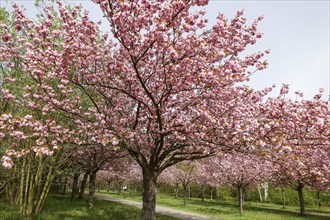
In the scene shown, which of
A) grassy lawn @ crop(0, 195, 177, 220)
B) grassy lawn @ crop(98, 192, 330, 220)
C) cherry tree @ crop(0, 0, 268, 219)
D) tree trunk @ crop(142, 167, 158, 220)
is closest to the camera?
cherry tree @ crop(0, 0, 268, 219)

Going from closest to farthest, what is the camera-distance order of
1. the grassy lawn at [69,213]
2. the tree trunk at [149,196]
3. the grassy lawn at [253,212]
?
1. the tree trunk at [149,196]
2. the grassy lawn at [69,213]
3. the grassy lawn at [253,212]

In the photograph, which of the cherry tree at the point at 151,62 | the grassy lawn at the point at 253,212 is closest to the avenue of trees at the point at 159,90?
the cherry tree at the point at 151,62

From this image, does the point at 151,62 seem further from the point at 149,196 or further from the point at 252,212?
the point at 252,212

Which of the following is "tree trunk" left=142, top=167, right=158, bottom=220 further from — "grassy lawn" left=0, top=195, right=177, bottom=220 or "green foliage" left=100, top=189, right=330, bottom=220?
"green foliage" left=100, top=189, right=330, bottom=220

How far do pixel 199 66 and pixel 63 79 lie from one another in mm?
5192

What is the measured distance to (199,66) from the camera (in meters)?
8.70

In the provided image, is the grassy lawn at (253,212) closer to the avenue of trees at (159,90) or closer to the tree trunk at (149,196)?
the tree trunk at (149,196)

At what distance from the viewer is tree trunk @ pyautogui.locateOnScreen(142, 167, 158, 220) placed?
39.0 feet

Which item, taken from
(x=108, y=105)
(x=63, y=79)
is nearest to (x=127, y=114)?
(x=108, y=105)

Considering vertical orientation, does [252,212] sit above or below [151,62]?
below

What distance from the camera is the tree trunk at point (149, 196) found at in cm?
1188

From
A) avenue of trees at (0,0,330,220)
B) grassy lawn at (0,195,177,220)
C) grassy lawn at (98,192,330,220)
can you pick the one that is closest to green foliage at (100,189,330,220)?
grassy lawn at (98,192,330,220)

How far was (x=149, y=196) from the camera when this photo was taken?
1212 centimetres

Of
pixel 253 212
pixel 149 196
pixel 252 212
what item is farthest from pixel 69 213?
pixel 253 212
